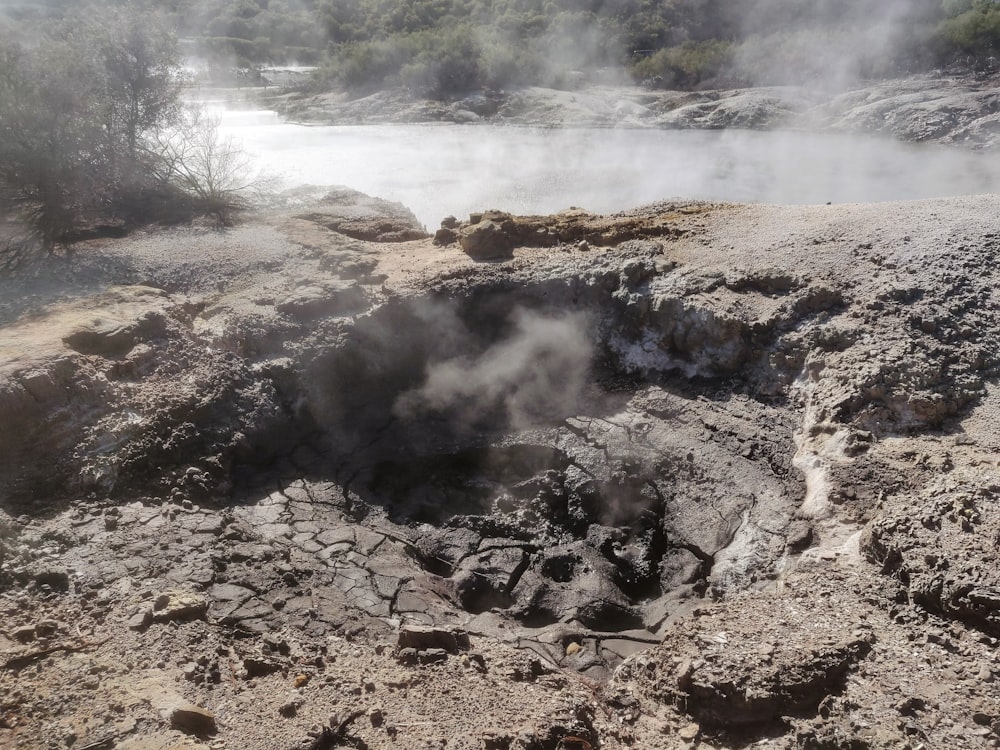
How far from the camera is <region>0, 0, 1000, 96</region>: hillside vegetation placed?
18.6 metres

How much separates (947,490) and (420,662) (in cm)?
308

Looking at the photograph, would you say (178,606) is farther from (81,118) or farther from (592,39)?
(592,39)

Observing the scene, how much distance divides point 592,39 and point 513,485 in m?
24.0

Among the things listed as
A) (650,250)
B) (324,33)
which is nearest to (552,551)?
(650,250)

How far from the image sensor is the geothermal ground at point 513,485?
3.20 m

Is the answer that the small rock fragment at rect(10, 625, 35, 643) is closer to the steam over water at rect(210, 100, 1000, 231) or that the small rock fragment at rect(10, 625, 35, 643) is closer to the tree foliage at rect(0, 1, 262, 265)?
the tree foliage at rect(0, 1, 262, 265)

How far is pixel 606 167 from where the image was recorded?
13.5m

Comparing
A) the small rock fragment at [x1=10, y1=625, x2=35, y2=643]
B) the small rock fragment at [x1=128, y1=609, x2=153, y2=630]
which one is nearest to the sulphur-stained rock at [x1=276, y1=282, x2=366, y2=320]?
A: the small rock fragment at [x1=128, y1=609, x2=153, y2=630]

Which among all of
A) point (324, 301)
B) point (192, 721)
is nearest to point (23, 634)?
point (192, 721)

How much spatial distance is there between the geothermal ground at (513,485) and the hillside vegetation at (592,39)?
15177mm

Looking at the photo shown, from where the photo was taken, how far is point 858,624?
3.41 m

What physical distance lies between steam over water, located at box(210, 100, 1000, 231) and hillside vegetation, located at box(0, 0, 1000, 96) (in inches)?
202

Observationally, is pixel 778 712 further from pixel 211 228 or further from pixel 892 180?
pixel 892 180

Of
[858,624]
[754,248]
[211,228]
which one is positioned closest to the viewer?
[858,624]
